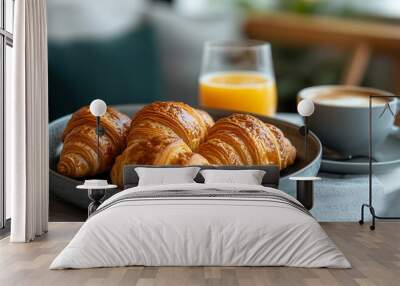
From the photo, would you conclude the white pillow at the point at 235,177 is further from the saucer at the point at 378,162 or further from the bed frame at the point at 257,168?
the saucer at the point at 378,162

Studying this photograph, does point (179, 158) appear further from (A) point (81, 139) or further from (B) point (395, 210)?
(B) point (395, 210)

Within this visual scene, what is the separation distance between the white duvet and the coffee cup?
97cm

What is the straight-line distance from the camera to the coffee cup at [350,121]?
360 centimetres

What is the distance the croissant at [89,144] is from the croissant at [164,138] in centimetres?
6

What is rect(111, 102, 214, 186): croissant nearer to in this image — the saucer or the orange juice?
the orange juice

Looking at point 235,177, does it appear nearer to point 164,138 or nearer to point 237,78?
point 164,138

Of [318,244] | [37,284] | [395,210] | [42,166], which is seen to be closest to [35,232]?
[42,166]

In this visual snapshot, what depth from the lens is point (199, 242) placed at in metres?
2.71

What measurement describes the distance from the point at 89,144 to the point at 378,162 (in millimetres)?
1415

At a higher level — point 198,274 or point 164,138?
point 164,138

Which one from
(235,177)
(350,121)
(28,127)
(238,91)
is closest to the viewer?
(28,127)

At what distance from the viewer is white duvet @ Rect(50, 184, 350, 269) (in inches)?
107

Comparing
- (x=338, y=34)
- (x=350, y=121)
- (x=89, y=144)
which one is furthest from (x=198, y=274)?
(x=338, y=34)

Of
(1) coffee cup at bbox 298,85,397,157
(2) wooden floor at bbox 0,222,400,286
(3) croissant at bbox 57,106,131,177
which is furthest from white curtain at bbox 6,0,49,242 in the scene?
(1) coffee cup at bbox 298,85,397,157
